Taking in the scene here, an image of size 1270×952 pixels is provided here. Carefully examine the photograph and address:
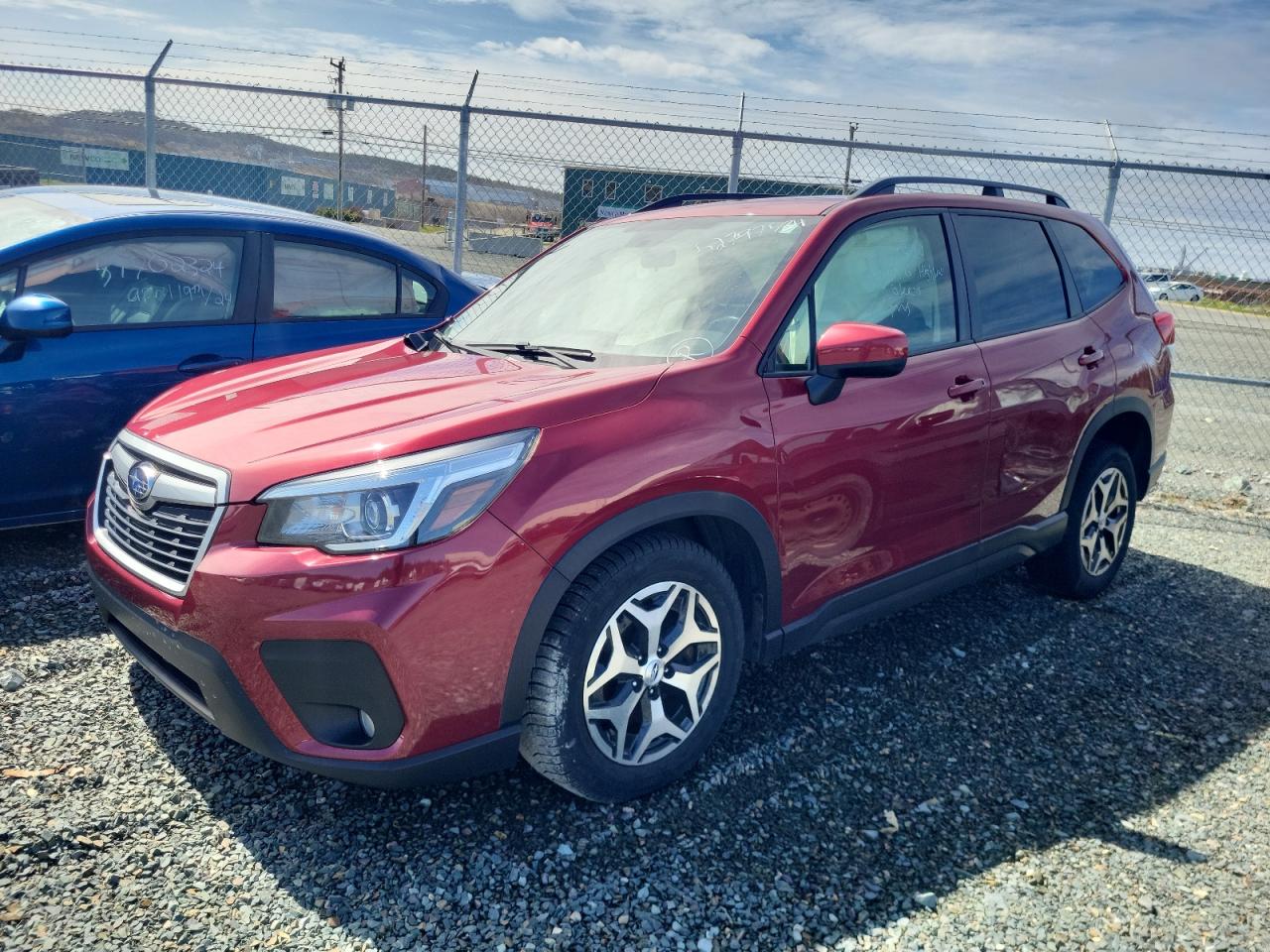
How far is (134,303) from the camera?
4434mm

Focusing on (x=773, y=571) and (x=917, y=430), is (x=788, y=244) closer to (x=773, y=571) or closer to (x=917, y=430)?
(x=917, y=430)

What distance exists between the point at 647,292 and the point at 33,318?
2497mm

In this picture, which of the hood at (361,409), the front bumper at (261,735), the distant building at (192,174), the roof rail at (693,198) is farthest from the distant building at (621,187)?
the front bumper at (261,735)

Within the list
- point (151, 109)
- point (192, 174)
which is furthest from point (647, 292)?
point (192, 174)

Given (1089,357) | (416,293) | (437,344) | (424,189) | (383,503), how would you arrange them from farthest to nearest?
(424,189), (416,293), (1089,357), (437,344), (383,503)

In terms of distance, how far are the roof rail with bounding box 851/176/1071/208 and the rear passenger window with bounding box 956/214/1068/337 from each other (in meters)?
0.18

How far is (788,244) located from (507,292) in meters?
1.25

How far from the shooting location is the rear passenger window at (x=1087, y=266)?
4398 millimetres

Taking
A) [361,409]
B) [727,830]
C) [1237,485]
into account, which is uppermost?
[361,409]

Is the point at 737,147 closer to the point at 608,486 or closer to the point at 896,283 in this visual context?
the point at 896,283

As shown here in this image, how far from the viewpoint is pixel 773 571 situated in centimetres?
306

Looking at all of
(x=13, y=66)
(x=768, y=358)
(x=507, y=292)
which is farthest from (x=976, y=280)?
(x=13, y=66)

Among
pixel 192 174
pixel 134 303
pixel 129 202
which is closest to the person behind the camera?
pixel 134 303

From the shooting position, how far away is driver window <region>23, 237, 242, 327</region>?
13.9 ft
